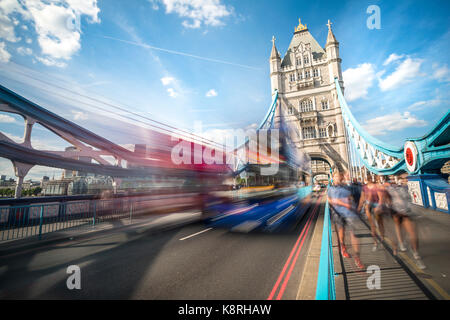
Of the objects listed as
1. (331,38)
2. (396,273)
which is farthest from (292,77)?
(396,273)

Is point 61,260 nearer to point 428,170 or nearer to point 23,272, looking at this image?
point 23,272

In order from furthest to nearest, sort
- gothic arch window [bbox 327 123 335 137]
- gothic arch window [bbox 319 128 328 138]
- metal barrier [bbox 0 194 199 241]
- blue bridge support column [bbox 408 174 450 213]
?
gothic arch window [bbox 319 128 328 138], gothic arch window [bbox 327 123 335 137], blue bridge support column [bbox 408 174 450 213], metal barrier [bbox 0 194 199 241]

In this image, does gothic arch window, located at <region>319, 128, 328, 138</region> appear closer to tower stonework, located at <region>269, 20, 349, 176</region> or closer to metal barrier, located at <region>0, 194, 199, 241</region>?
tower stonework, located at <region>269, 20, 349, 176</region>

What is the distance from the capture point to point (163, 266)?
3986 millimetres

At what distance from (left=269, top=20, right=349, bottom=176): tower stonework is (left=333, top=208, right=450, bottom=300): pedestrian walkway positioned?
35600 mm

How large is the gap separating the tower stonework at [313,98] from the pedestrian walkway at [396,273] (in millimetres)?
35600

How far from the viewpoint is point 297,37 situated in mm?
47469

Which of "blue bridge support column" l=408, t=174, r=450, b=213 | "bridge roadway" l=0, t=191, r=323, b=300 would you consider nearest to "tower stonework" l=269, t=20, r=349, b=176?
"blue bridge support column" l=408, t=174, r=450, b=213

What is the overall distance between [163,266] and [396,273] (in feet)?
15.1

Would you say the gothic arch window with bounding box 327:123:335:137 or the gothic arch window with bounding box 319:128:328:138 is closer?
the gothic arch window with bounding box 327:123:335:137

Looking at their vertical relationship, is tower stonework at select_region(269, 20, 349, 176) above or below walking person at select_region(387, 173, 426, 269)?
above

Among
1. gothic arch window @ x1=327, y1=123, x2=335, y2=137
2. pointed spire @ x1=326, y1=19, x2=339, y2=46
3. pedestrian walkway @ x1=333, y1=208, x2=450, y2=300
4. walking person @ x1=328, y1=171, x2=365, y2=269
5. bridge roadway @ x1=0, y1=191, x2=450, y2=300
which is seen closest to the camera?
pedestrian walkway @ x1=333, y1=208, x2=450, y2=300

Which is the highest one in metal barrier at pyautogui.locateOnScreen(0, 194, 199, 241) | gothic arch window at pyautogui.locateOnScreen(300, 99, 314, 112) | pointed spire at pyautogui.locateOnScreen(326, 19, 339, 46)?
pointed spire at pyautogui.locateOnScreen(326, 19, 339, 46)

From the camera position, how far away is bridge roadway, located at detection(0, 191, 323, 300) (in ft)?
9.87
